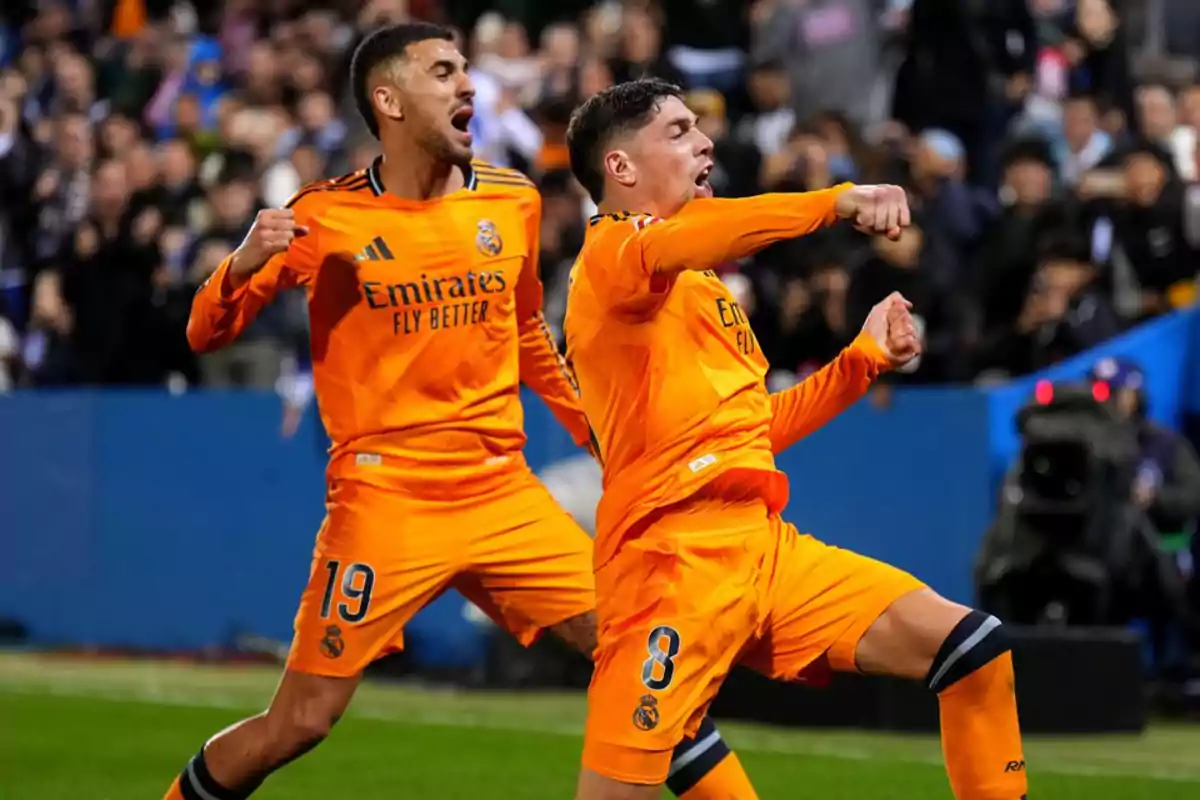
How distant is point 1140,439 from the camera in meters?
12.1

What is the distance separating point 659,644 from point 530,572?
1.21 meters

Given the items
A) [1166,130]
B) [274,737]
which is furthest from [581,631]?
[1166,130]

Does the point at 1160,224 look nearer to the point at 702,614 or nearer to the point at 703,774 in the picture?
the point at 703,774

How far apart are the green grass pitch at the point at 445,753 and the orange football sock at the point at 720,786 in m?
2.51

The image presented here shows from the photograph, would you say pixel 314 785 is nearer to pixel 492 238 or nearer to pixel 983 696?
pixel 492 238

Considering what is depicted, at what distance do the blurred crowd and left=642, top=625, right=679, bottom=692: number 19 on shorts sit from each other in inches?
267

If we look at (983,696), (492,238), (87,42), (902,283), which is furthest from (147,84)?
(983,696)

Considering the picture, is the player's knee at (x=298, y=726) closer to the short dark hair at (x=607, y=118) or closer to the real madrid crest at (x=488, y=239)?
Result: the real madrid crest at (x=488, y=239)

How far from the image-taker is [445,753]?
10.7m

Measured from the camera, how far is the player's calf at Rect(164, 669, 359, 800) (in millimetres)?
6938

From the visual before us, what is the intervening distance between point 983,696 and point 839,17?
9940mm

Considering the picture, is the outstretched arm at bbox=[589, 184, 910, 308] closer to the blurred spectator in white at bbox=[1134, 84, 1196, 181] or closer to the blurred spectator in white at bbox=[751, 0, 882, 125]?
the blurred spectator in white at bbox=[1134, 84, 1196, 181]

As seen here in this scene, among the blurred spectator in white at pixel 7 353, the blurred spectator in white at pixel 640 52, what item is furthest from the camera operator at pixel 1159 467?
the blurred spectator in white at pixel 7 353

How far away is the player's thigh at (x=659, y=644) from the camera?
19.7 feet
